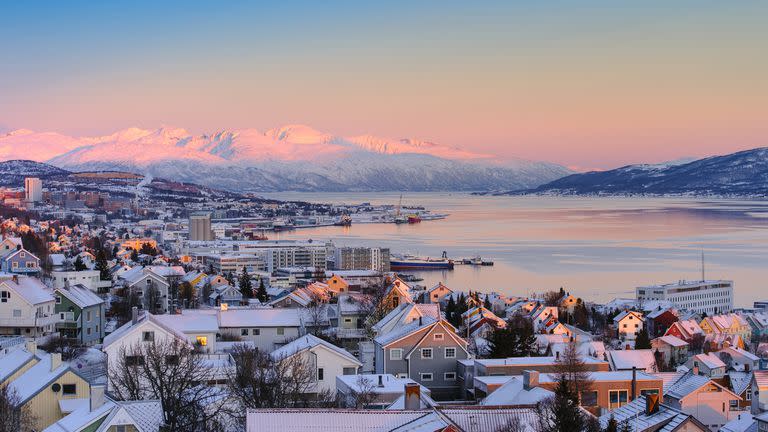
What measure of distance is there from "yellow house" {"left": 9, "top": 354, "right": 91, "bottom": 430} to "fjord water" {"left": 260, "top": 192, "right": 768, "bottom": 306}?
87.3 ft

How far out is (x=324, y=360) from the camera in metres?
10.2

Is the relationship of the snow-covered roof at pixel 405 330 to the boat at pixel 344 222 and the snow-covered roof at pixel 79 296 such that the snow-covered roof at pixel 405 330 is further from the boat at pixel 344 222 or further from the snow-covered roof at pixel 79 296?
the boat at pixel 344 222

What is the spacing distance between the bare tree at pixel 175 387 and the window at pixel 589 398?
10.2 ft

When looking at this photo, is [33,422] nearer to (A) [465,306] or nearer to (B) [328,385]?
(B) [328,385]

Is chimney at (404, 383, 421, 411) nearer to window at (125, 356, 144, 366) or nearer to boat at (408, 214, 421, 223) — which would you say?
window at (125, 356, 144, 366)

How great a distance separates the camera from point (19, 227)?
4356cm

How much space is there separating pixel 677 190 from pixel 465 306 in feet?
594

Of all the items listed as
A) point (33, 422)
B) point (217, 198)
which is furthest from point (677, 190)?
point (33, 422)

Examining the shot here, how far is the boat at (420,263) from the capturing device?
49.8 m

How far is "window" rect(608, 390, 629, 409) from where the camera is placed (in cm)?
916

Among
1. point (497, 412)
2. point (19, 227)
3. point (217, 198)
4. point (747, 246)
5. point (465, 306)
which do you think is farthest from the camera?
point (217, 198)

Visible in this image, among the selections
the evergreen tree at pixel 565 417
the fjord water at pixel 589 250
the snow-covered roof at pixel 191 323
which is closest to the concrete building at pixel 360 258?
the fjord water at pixel 589 250

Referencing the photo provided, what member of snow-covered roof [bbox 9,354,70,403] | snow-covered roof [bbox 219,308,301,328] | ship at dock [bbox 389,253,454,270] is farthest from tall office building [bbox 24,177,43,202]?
snow-covered roof [bbox 9,354,70,403]

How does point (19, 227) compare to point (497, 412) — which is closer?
point (497, 412)
